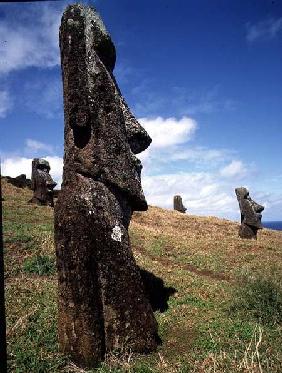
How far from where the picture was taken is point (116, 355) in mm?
8859

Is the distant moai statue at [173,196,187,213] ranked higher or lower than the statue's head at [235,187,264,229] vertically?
higher

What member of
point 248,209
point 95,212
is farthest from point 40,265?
point 248,209

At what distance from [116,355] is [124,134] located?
4959 mm

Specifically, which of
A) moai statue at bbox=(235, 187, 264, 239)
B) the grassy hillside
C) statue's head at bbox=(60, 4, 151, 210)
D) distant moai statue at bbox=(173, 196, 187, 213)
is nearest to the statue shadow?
the grassy hillside

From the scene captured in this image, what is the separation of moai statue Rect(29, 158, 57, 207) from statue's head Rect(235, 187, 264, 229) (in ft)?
46.0

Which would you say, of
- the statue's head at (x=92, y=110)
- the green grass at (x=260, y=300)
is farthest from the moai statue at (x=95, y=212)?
the green grass at (x=260, y=300)

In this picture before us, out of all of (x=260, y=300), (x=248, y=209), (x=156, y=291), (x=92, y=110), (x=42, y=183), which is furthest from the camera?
(x=42, y=183)

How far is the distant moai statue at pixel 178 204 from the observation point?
52.9 meters

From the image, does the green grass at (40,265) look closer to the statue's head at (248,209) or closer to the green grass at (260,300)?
the green grass at (260,300)

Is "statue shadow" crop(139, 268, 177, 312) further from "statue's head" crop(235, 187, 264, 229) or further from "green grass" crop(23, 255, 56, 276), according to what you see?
"statue's head" crop(235, 187, 264, 229)

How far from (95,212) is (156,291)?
204 inches

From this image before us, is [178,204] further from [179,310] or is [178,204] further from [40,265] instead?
[179,310]

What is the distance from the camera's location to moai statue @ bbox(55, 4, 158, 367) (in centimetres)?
903

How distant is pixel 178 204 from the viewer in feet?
175
